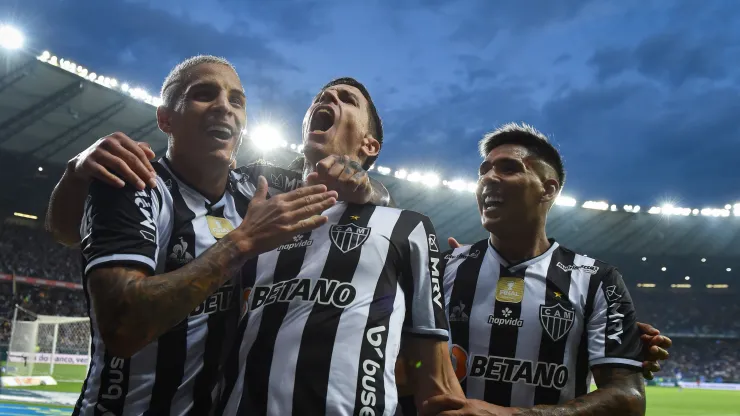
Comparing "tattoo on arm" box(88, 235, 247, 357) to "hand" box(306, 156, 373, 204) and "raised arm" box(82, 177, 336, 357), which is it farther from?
"hand" box(306, 156, 373, 204)

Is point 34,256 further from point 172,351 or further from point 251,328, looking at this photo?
point 251,328

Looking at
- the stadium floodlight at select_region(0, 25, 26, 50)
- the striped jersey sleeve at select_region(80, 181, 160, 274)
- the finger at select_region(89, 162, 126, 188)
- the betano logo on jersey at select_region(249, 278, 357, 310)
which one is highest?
the stadium floodlight at select_region(0, 25, 26, 50)

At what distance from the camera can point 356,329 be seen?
6.46 ft

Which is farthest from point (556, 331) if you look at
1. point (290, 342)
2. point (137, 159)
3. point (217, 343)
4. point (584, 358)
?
point (137, 159)

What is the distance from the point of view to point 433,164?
11312cm

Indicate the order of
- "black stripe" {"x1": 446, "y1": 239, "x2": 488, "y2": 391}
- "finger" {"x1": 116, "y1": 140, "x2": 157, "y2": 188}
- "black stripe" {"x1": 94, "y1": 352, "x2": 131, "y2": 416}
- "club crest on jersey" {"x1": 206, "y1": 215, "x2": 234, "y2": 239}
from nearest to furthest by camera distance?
"finger" {"x1": 116, "y1": 140, "x2": 157, "y2": 188} → "black stripe" {"x1": 94, "y1": 352, "x2": 131, "y2": 416} → "club crest on jersey" {"x1": 206, "y1": 215, "x2": 234, "y2": 239} → "black stripe" {"x1": 446, "y1": 239, "x2": 488, "y2": 391}

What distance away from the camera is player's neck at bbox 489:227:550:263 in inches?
122

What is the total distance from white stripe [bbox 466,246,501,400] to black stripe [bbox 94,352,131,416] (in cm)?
153

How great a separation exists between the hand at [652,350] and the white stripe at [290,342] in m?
1.58

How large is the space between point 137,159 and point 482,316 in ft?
5.82

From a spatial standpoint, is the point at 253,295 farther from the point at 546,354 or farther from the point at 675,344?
the point at 675,344

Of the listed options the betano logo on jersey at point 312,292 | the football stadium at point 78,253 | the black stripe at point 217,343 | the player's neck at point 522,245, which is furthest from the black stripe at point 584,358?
the football stadium at point 78,253

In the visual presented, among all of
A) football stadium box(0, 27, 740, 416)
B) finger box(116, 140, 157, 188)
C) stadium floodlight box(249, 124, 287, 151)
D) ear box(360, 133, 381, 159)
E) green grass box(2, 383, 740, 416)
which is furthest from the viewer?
stadium floodlight box(249, 124, 287, 151)

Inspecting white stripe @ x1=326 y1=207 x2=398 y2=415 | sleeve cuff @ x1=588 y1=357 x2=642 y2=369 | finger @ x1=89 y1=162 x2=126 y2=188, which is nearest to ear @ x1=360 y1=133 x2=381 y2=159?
white stripe @ x1=326 y1=207 x2=398 y2=415
